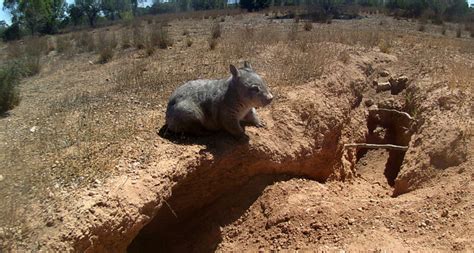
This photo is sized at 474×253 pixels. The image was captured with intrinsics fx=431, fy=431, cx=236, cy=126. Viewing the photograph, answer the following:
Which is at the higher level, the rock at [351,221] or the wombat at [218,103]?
the wombat at [218,103]

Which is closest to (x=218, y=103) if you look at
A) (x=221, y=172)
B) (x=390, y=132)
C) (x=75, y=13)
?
(x=221, y=172)

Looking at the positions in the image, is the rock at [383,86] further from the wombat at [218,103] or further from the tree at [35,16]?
the tree at [35,16]

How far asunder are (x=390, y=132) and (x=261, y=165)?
433cm

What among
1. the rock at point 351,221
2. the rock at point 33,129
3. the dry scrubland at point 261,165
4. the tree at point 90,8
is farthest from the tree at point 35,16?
the rock at point 351,221

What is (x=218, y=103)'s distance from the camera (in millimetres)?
6891

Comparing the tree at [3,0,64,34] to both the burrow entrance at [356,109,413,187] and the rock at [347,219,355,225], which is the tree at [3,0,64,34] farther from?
the rock at [347,219,355,225]

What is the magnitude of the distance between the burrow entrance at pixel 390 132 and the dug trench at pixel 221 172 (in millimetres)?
24

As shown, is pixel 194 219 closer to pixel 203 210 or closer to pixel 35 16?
pixel 203 210

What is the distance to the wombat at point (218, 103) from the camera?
664 cm

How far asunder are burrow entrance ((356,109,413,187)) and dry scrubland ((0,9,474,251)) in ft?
0.50

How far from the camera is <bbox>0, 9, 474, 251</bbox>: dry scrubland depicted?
5.60 metres

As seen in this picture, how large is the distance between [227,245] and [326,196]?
1.81 meters

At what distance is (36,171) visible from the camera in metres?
6.20

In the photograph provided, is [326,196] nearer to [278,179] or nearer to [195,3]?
[278,179]
